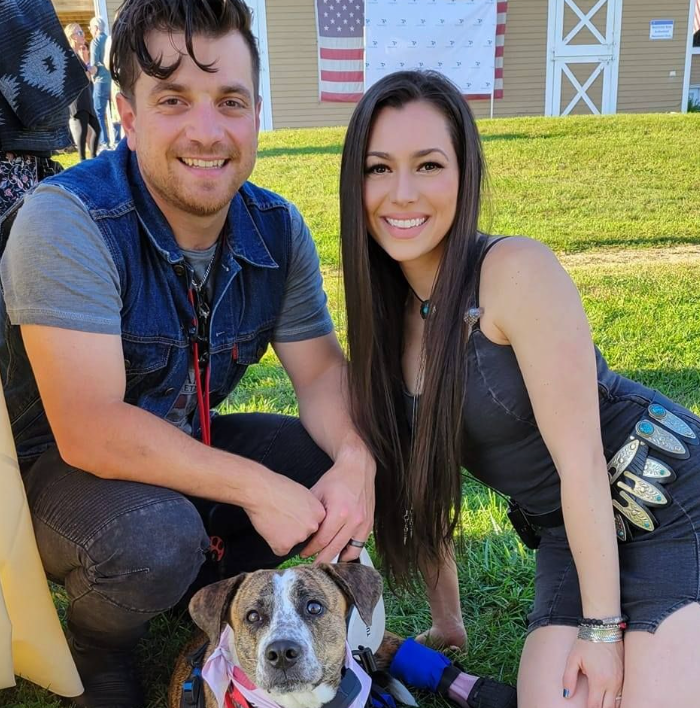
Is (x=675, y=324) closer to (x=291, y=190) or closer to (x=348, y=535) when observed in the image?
(x=348, y=535)

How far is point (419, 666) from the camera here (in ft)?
9.19

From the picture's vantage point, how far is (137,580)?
2385 mm

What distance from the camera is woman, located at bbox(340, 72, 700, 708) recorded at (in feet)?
7.82

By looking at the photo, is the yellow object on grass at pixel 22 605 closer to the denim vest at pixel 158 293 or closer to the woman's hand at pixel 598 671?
the denim vest at pixel 158 293

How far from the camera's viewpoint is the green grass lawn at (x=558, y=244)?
329 cm

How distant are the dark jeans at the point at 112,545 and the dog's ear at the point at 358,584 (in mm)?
439

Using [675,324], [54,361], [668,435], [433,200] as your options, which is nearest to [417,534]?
[668,435]

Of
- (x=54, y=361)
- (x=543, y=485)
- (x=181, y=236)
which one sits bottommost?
(x=543, y=485)

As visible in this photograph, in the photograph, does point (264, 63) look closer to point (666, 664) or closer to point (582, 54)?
point (582, 54)

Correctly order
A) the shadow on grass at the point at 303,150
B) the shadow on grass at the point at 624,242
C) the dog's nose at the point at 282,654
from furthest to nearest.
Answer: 1. the shadow on grass at the point at 303,150
2. the shadow on grass at the point at 624,242
3. the dog's nose at the point at 282,654

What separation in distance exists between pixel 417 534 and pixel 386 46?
12.6 metres

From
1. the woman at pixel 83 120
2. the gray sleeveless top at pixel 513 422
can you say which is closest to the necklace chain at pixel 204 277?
the gray sleeveless top at pixel 513 422

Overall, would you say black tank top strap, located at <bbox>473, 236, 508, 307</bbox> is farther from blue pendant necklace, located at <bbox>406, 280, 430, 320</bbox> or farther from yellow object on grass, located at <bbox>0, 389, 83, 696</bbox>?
yellow object on grass, located at <bbox>0, 389, 83, 696</bbox>

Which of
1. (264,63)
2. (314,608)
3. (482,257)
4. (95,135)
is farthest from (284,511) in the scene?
(264,63)
